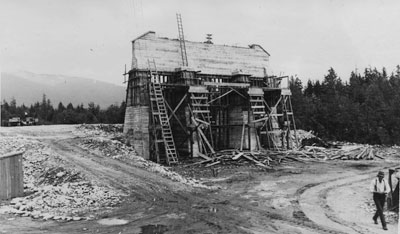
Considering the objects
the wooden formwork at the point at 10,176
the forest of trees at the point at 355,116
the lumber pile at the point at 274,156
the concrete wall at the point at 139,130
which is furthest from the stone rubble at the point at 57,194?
the forest of trees at the point at 355,116

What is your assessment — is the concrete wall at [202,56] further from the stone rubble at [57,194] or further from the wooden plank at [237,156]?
the stone rubble at [57,194]

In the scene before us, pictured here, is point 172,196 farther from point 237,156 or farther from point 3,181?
point 237,156

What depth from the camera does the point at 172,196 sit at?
14344 mm

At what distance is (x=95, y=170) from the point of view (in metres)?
17.2

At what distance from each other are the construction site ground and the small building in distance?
2.47 m

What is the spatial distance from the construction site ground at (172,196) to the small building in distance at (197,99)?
2.47 m

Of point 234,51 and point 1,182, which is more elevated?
point 234,51

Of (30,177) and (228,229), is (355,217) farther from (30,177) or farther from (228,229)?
(30,177)

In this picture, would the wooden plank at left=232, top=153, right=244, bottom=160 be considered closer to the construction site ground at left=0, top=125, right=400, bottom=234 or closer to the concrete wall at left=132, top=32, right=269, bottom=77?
the construction site ground at left=0, top=125, right=400, bottom=234

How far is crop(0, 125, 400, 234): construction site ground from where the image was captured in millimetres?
10898

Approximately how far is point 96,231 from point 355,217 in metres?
7.78

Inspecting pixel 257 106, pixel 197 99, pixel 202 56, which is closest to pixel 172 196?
pixel 197 99

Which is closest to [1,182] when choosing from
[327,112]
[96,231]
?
[96,231]

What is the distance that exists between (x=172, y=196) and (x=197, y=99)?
11.2 metres
